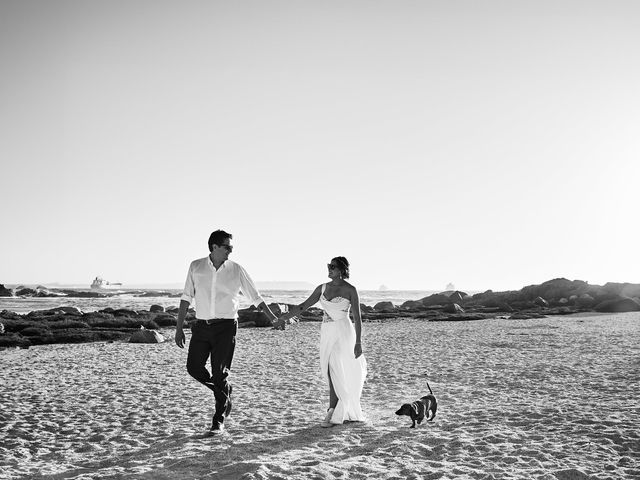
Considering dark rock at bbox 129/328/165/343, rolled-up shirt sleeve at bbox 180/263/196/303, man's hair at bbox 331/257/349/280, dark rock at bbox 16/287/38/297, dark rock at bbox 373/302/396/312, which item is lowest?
dark rock at bbox 129/328/165/343

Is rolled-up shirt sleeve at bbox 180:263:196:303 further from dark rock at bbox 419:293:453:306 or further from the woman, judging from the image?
dark rock at bbox 419:293:453:306

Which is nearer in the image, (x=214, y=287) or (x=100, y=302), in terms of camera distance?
(x=214, y=287)

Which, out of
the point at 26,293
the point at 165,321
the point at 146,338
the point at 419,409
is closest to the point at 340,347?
the point at 419,409

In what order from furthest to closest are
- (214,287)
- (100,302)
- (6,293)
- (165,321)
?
(6,293)
(100,302)
(165,321)
(214,287)

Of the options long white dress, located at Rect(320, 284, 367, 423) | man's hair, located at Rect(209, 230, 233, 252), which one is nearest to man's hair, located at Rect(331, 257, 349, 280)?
long white dress, located at Rect(320, 284, 367, 423)

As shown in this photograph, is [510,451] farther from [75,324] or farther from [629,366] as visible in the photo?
[75,324]

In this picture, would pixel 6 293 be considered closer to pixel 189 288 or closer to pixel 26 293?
pixel 26 293

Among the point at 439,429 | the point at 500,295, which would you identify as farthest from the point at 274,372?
the point at 500,295

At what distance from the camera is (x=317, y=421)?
7.88 m

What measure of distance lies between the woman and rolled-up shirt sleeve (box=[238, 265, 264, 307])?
29.1 inches

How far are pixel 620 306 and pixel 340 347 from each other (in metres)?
37.8

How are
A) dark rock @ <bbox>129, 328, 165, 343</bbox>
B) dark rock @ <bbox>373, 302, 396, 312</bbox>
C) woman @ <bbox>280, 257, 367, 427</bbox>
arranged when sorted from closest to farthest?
woman @ <bbox>280, 257, 367, 427</bbox>, dark rock @ <bbox>129, 328, 165, 343</bbox>, dark rock @ <bbox>373, 302, 396, 312</bbox>

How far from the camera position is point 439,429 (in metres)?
7.40

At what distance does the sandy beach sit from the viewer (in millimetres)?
5715
